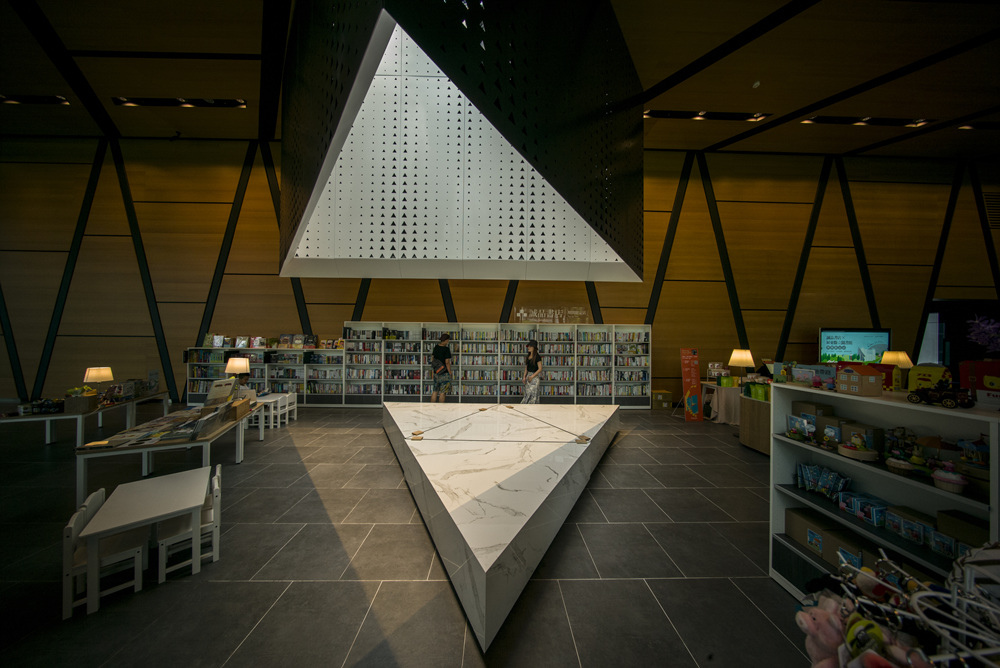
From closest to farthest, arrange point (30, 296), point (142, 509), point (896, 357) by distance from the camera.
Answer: point (142, 509) → point (896, 357) → point (30, 296)

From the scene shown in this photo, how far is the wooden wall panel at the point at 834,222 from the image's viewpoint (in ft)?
24.8

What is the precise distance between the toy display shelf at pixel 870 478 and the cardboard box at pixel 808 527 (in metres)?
0.05

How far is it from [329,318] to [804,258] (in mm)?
10085

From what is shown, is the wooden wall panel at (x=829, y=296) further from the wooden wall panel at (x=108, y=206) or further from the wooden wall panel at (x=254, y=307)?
the wooden wall panel at (x=108, y=206)

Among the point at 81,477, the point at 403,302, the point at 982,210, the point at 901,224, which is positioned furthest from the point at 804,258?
the point at 81,477

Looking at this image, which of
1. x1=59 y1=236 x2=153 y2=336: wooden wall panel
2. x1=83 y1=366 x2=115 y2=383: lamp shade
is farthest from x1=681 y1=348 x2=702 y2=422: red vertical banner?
x1=59 y1=236 x2=153 y2=336: wooden wall panel

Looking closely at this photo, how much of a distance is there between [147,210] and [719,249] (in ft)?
38.3

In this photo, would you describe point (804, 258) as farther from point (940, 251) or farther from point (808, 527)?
point (808, 527)

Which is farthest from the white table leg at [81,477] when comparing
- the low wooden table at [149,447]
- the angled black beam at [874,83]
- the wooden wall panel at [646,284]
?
the angled black beam at [874,83]

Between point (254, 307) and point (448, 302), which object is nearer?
point (254, 307)

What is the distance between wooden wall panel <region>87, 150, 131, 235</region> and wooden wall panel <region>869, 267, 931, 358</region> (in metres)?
15.4

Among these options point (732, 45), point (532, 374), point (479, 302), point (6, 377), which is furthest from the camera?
point (479, 302)

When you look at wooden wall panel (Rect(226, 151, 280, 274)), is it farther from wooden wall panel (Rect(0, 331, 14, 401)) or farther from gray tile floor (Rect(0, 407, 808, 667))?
gray tile floor (Rect(0, 407, 808, 667))

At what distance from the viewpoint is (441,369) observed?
6.57 metres
